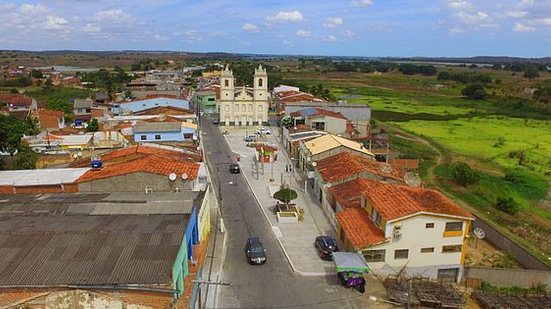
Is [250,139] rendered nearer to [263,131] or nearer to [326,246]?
[263,131]

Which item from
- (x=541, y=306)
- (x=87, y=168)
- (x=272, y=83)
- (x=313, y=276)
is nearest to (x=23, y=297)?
(x=313, y=276)

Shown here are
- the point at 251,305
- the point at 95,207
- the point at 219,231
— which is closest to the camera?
the point at 251,305

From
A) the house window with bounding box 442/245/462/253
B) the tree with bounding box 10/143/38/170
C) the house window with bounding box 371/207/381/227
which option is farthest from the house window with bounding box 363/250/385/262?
the tree with bounding box 10/143/38/170

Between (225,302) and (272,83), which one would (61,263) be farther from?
(272,83)

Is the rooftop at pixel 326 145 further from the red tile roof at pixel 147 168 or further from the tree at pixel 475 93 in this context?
A: the tree at pixel 475 93

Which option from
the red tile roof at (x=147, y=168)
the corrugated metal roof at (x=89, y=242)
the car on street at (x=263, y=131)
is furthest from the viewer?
the car on street at (x=263, y=131)

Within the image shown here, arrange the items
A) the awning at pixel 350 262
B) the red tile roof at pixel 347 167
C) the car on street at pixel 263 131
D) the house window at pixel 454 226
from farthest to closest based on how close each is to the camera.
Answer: the car on street at pixel 263 131, the red tile roof at pixel 347 167, the house window at pixel 454 226, the awning at pixel 350 262

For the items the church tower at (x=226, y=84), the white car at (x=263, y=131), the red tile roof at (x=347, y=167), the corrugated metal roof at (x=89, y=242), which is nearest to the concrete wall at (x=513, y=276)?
the red tile roof at (x=347, y=167)

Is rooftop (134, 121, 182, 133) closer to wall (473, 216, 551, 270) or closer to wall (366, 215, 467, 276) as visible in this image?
wall (366, 215, 467, 276)
